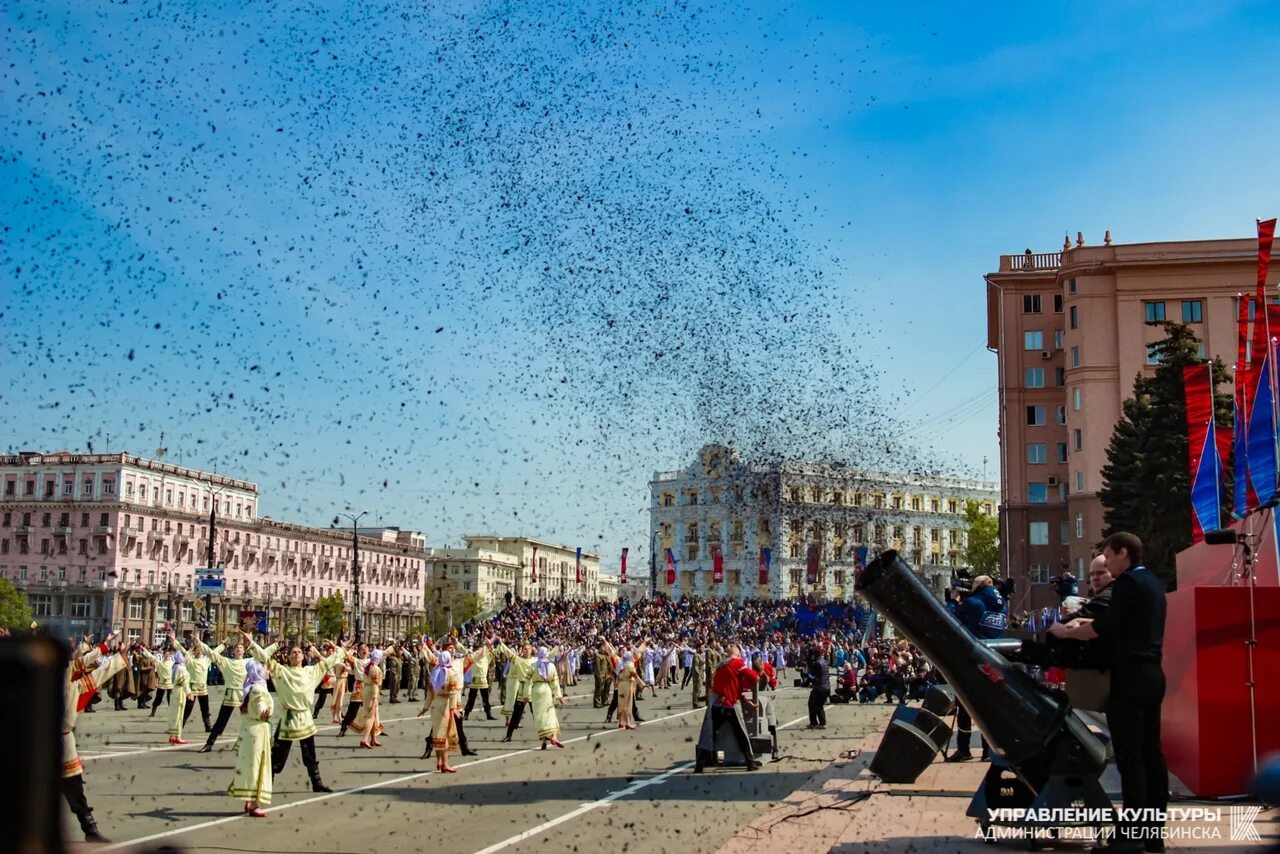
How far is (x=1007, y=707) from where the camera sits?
6988 millimetres

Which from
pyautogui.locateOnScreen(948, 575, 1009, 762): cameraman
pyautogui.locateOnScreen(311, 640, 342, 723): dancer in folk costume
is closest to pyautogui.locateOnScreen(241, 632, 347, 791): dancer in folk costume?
pyautogui.locateOnScreen(311, 640, 342, 723): dancer in folk costume

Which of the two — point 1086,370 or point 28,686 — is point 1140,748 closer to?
point 28,686

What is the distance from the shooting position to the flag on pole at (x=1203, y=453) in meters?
22.9

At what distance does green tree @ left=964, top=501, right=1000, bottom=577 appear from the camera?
99.4 m

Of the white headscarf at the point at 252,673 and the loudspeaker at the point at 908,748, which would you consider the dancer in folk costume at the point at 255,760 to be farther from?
the loudspeaker at the point at 908,748

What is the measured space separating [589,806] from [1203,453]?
1601 cm

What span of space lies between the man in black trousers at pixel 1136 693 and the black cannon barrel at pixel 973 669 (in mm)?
431

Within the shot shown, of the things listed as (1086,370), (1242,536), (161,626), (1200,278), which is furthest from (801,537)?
(1242,536)

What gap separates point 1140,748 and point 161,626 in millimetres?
114144

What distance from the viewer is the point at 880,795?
1080cm

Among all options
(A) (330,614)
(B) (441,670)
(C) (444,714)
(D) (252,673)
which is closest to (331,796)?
(C) (444,714)

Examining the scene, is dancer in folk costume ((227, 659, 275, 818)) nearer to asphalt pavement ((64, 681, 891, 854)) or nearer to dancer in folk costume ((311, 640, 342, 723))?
asphalt pavement ((64, 681, 891, 854))

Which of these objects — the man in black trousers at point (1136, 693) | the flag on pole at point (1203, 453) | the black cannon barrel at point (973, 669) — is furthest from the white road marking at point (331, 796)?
the flag on pole at point (1203, 453)

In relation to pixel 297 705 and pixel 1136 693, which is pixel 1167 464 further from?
pixel 1136 693
